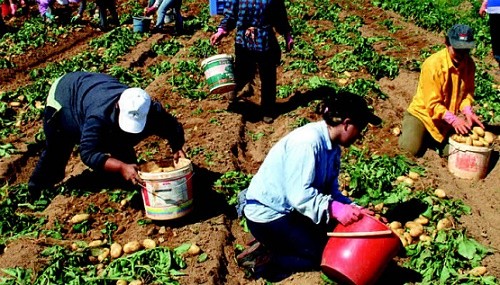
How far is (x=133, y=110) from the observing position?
406 cm

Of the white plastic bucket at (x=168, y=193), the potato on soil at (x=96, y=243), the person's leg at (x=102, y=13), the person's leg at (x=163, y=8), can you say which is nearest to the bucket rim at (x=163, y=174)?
the white plastic bucket at (x=168, y=193)

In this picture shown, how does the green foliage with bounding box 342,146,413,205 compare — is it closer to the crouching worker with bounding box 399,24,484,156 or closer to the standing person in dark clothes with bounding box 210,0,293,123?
the crouching worker with bounding box 399,24,484,156

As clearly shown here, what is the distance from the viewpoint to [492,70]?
872cm

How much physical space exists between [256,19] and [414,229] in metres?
3.28

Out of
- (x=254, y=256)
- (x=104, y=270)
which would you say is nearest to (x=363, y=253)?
(x=254, y=256)

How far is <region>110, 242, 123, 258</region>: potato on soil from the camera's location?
435 cm

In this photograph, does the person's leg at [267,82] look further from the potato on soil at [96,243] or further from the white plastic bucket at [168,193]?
the potato on soil at [96,243]

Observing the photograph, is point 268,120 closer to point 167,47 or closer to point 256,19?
point 256,19

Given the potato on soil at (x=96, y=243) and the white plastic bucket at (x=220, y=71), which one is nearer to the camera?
the potato on soil at (x=96, y=243)

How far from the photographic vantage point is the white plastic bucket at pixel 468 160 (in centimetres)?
534

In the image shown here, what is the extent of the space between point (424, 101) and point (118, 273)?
Answer: 143 inches

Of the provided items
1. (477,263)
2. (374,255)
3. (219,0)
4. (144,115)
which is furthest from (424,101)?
(219,0)

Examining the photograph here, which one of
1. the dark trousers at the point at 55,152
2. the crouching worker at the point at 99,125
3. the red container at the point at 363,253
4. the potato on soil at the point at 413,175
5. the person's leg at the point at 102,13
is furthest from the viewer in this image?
the person's leg at the point at 102,13

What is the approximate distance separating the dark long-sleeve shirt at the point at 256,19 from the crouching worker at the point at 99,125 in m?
2.24
